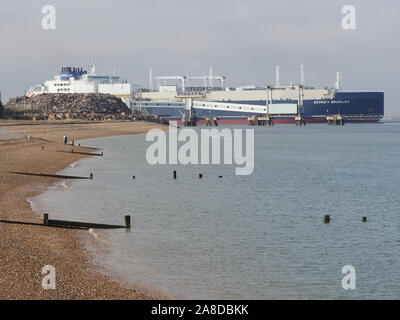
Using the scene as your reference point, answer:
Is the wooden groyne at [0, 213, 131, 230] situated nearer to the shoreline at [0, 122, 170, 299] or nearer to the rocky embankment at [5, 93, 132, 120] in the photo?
the shoreline at [0, 122, 170, 299]

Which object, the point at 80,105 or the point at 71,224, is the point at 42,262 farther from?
the point at 80,105

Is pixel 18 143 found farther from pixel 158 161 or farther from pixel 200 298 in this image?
pixel 200 298

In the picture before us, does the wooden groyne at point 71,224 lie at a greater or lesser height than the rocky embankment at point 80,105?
lesser

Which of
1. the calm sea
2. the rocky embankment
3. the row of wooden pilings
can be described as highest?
the rocky embankment

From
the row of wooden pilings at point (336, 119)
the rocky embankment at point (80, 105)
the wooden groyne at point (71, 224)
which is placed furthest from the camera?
the row of wooden pilings at point (336, 119)

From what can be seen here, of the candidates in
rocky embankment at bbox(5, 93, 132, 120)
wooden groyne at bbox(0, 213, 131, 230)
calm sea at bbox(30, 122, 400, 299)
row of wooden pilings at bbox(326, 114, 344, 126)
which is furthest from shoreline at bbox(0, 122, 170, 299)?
row of wooden pilings at bbox(326, 114, 344, 126)

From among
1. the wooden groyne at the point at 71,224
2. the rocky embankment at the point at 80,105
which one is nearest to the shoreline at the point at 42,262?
the wooden groyne at the point at 71,224

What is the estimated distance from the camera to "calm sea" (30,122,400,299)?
59.1 feet

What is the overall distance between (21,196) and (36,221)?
717cm

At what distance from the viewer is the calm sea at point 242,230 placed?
1802cm

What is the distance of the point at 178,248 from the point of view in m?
22.1

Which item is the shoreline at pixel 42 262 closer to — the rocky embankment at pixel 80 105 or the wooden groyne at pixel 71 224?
the wooden groyne at pixel 71 224

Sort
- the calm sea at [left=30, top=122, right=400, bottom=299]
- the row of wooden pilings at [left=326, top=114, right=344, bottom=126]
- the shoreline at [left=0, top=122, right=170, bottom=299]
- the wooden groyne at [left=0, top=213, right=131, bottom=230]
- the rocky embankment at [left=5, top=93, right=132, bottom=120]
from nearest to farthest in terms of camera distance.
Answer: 1. the shoreline at [left=0, top=122, right=170, bottom=299]
2. the calm sea at [left=30, top=122, right=400, bottom=299]
3. the wooden groyne at [left=0, top=213, right=131, bottom=230]
4. the rocky embankment at [left=5, top=93, right=132, bottom=120]
5. the row of wooden pilings at [left=326, top=114, right=344, bottom=126]

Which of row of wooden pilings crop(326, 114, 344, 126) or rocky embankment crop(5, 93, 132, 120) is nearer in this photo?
rocky embankment crop(5, 93, 132, 120)
